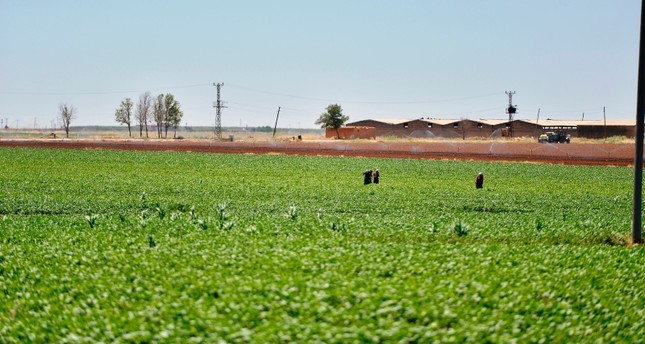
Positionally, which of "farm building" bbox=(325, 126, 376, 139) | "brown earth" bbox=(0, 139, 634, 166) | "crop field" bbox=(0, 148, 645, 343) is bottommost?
"crop field" bbox=(0, 148, 645, 343)

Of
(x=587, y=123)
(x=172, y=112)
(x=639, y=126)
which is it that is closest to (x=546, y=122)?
(x=587, y=123)

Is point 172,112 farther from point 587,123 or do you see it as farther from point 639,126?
point 639,126

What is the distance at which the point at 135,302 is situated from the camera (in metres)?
10.8

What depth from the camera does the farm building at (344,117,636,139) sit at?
130613 mm

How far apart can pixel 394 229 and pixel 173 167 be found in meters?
34.2

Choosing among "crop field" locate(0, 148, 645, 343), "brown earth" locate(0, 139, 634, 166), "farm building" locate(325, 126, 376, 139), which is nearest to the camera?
"crop field" locate(0, 148, 645, 343)

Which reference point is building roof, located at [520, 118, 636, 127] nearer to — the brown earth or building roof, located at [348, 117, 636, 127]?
building roof, located at [348, 117, 636, 127]

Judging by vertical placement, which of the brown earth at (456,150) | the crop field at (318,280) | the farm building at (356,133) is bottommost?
the crop field at (318,280)

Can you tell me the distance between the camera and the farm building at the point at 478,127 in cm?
13061

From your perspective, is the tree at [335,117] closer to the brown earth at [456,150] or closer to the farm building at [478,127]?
the farm building at [478,127]

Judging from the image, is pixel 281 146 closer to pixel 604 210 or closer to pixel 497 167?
pixel 497 167

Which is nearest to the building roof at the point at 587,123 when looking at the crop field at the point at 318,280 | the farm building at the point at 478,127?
the farm building at the point at 478,127

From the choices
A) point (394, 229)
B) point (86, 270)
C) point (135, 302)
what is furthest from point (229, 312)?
point (394, 229)

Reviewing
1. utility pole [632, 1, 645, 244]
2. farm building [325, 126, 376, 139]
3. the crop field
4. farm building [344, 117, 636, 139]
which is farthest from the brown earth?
farm building [344, 117, 636, 139]
